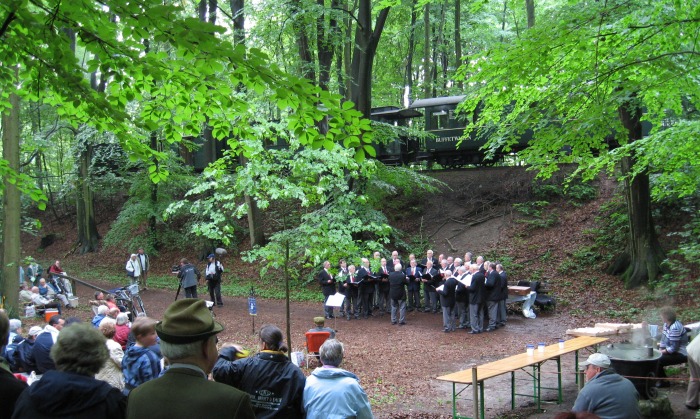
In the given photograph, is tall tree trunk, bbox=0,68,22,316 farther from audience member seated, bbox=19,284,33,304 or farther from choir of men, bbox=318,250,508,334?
choir of men, bbox=318,250,508,334

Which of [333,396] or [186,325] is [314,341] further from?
[186,325]

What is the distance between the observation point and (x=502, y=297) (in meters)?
15.0

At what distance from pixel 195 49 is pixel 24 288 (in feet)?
Result: 51.9

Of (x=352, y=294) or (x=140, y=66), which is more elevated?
(x=140, y=66)

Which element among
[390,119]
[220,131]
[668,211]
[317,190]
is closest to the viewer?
[220,131]

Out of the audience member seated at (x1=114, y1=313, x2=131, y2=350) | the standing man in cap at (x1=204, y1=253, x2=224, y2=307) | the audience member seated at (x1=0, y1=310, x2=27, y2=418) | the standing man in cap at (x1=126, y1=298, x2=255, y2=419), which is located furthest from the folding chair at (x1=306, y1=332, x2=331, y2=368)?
the standing man in cap at (x1=126, y1=298, x2=255, y2=419)

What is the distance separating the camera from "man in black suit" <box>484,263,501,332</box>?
1477 centimetres

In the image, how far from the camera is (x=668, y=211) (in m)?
18.4

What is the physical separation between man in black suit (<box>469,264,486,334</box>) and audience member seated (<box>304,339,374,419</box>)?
10847mm

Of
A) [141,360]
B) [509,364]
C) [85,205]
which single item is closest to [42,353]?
[141,360]

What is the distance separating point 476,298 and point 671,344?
218 inches

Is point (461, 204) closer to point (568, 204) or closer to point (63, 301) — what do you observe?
point (568, 204)

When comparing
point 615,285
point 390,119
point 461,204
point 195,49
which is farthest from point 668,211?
point 195,49

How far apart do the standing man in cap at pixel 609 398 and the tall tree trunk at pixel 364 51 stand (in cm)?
1449
